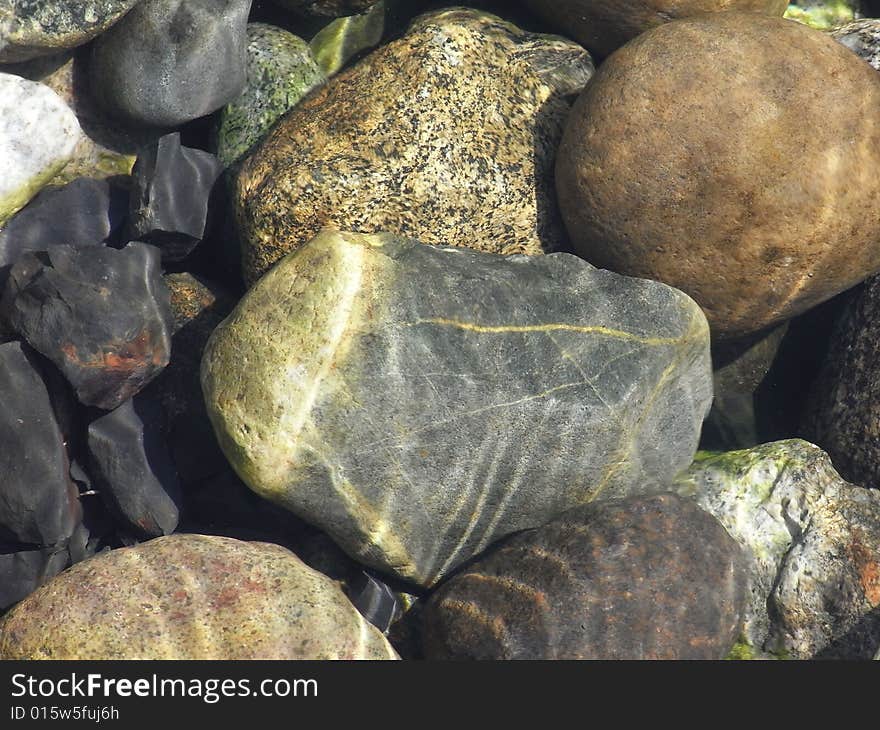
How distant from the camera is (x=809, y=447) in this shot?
4367 millimetres

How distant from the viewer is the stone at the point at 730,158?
3945 millimetres

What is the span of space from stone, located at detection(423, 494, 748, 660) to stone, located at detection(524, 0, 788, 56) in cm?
228

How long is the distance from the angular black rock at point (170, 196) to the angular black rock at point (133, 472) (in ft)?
2.64

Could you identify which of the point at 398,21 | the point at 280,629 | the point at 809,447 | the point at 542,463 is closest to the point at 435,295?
the point at 542,463

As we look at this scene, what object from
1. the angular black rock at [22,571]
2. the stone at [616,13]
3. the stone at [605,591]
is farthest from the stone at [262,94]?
the stone at [605,591]

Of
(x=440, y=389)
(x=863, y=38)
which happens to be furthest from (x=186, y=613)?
(x=863, y=38)

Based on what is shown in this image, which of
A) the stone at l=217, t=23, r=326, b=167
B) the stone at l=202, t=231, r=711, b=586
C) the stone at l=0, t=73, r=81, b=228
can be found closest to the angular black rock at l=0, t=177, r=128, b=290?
the stone at l=0, t=73, r=81, b=228

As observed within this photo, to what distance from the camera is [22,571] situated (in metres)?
3.96

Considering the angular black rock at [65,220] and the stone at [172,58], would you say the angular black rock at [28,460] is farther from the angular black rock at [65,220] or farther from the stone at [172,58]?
the stone at [172,58]

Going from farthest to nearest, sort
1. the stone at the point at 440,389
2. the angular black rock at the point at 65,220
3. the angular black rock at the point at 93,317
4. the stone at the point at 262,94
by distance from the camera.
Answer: the stone at the point at 262,94 → the angular black rock at the point at 65,220 → the angular black rock at the point at 93,317 → the stone at the point at 440,389

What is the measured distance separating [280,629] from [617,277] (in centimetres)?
194

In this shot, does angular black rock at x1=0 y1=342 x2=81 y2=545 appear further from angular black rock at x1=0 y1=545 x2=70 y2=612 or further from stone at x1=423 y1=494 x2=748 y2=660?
stone at x1=423 y1=494 x2=748 y2=660

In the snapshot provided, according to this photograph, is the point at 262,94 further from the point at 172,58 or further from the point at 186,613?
the point at 186,613

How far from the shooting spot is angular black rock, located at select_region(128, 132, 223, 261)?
432 cm
